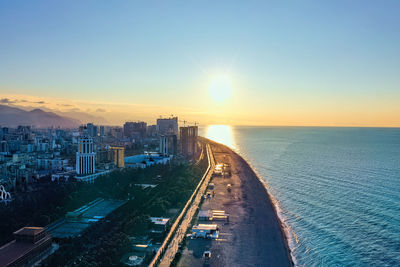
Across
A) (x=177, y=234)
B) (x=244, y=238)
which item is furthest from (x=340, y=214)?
(x=177, y=234)

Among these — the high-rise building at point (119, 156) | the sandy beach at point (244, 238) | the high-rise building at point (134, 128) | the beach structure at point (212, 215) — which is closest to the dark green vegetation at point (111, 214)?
the beach structure at point (212, 215)

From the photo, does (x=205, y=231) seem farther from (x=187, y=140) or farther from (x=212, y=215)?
(x=187, y=140)

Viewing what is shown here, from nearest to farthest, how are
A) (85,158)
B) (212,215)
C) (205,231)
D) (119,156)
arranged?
(205,231), (212,215), (85,158), (119,156)

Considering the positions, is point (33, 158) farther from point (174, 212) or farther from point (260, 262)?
point (260, 262)

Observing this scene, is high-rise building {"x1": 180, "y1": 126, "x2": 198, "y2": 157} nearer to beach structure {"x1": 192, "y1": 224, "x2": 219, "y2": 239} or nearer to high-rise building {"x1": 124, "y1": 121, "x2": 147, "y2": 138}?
high-rise building {"x1": 124, "y1": 121, "x2": 147, "y2": 138}

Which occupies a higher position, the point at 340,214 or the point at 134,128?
the point at 134,128

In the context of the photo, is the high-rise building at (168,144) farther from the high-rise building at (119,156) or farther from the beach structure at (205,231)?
the beach structure at (205,231)
